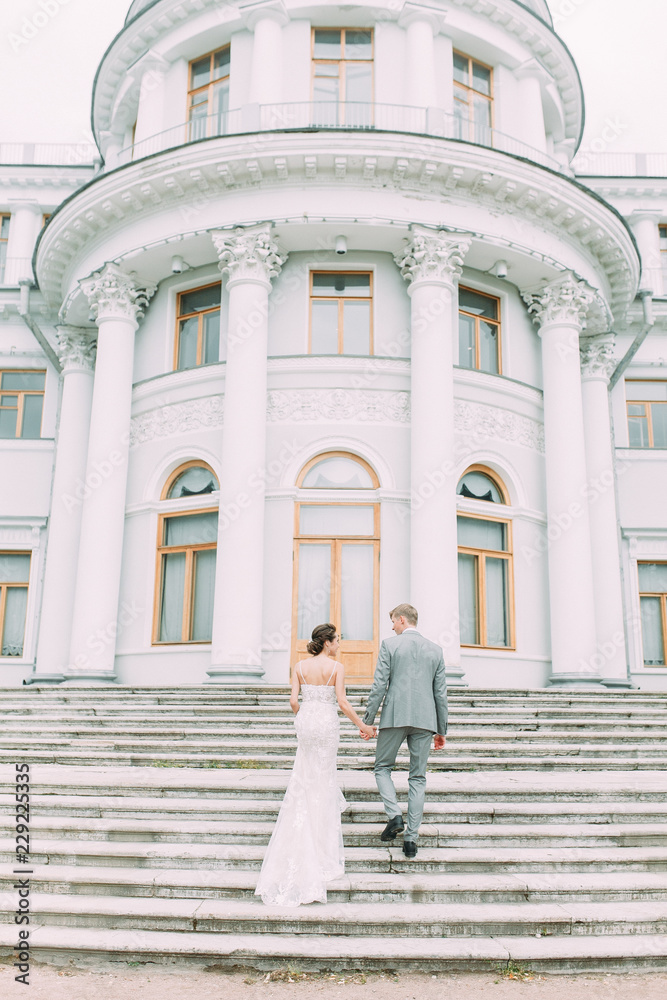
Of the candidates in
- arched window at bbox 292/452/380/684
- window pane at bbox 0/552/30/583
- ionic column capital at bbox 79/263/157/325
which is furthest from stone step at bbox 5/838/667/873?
window pane at bbox 0/552/30/583

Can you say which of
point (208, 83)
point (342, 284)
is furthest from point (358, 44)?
point (342, 284)

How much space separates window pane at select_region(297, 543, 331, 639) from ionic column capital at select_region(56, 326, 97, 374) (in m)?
7.36

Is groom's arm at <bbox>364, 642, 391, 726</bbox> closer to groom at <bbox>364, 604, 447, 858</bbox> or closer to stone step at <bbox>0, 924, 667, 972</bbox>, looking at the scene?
groom at <bbox>364, 604, 447, 858</bbox>

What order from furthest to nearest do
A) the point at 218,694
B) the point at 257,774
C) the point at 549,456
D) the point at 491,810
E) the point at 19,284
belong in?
the point at 19,284, the point at 549,456, the point at 218,694, the point at 257,774, the point at 491,810

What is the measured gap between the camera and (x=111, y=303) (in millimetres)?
16750

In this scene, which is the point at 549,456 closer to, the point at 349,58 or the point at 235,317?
the point at 235,317

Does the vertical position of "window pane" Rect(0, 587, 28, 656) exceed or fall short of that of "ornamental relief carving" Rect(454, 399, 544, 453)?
it falls short

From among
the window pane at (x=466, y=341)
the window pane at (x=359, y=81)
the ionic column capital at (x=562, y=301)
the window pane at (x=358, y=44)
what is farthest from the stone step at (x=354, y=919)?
the window pane at (x=358, y=44)

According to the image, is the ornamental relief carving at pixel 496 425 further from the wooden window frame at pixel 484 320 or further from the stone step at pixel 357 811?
the stone step at pixel 357 811

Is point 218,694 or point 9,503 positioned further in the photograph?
point 9,503

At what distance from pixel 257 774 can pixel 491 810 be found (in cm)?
251

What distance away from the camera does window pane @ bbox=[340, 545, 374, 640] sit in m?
14.8

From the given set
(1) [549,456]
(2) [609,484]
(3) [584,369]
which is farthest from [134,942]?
(3) [584,369]

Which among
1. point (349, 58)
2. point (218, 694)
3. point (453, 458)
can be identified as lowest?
point (218, 694)
